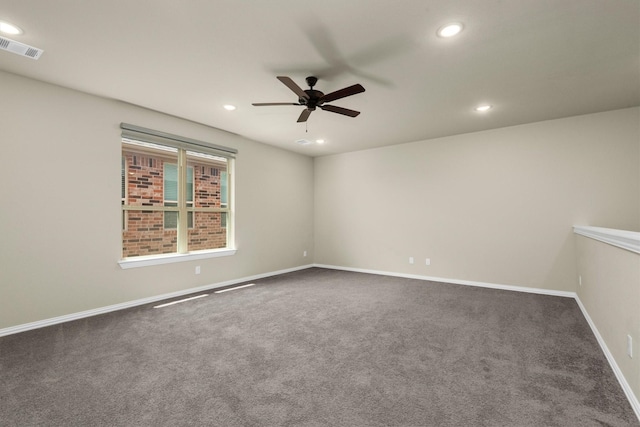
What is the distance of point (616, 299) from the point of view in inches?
88.3

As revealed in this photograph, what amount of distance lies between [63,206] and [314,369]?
337cm

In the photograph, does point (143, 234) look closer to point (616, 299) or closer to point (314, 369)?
point (314, 369)

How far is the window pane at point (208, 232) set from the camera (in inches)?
220

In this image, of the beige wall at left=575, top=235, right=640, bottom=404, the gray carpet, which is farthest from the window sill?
the beige wall at left=575, top=235, right=640, bottom=404

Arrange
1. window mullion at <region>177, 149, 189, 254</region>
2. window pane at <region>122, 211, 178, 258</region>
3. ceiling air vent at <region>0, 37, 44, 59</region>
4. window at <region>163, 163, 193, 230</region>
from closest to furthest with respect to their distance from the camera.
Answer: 1. ceiling air vent at <region>0, 37, 44, 59</region>
2. window mullion at <region>177, 149, 189, 254</region>
3. window at <region>163, 163, 193, 230</region>
4. window pane at <region>122, 211, 178, 258</region>

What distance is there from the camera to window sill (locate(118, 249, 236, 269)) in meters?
3.82

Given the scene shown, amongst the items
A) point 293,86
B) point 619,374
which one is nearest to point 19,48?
point 293,86

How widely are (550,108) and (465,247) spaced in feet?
7.86

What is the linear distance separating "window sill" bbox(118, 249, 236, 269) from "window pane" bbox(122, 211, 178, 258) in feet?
2.09

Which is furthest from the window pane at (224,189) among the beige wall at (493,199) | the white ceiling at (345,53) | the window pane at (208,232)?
the beige wall at (493,199)

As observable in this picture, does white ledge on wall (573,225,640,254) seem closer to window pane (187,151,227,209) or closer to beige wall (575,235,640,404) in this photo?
beige wall (575,235,640,404)

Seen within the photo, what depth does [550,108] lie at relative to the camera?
12.9 feet

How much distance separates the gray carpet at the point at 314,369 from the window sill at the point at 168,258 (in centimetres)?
59

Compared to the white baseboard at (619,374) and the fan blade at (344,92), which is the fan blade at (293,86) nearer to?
the fan blade at (344,92)
